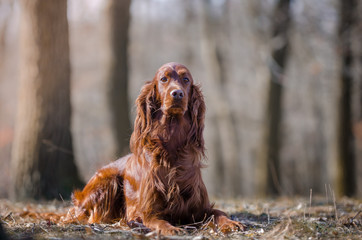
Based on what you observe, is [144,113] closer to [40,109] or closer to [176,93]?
[176,93]

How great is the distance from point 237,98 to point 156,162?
22.3 m

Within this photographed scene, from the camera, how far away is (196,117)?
14.2 feet

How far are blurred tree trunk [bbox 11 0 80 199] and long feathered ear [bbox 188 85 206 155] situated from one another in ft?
10.6

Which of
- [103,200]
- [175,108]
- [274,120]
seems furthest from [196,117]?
[274,120]

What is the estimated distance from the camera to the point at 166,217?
4062 millimetres

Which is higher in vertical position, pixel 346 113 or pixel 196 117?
pixel 196 117

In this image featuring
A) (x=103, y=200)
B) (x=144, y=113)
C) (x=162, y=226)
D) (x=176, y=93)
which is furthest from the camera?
(x=103, y=200)

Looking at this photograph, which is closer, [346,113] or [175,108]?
[175,108]

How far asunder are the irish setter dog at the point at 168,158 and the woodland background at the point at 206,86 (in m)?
0.45

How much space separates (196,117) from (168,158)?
0.53 metres

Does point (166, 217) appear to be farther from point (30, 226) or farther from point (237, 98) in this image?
point (237, 98)

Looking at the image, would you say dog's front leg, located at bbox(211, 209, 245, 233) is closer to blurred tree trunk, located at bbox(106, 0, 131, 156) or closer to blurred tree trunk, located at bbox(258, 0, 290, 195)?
blurred tree trunk, located at bbox(106, 0, 131, 156)

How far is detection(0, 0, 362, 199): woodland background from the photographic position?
675 centimetres

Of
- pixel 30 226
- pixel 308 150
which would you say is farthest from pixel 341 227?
pixel 308 150
